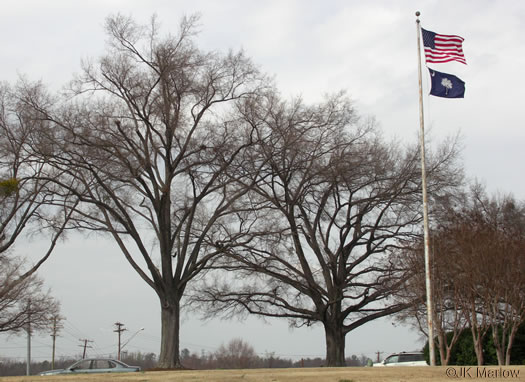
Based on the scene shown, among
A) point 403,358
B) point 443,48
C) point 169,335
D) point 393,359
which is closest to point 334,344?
point 393,359

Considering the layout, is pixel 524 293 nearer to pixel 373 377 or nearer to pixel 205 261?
pixel 373 377

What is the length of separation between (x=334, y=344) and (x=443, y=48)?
16717 mm

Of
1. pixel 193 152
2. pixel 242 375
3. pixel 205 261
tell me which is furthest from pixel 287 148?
pixel 242 375

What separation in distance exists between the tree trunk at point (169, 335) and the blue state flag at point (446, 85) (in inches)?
579

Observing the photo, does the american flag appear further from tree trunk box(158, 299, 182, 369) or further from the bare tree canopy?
tree trunk box(158, 299, 182, 369)

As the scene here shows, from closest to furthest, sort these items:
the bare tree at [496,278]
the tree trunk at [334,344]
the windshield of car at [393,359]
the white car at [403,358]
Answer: the bare tree at [496,278]
the white car at [403,358]
the windshield of car at [393,359]
the tree trunk at [334,344]

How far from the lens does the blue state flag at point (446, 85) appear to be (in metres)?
26.4

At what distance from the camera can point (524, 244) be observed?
26469 millimetres

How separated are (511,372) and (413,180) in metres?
18.8

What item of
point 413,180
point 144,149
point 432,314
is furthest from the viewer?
point 413,180

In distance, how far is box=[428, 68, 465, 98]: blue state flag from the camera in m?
26.4

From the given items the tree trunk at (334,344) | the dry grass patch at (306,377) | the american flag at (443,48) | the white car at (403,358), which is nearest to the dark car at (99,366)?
the dry grass patch at (306,377)

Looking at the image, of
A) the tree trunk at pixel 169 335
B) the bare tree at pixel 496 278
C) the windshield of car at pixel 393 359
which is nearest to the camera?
the bare tree at pixel 496 278

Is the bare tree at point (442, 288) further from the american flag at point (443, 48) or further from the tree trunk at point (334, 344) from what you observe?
the american flag at point (443, 48)
